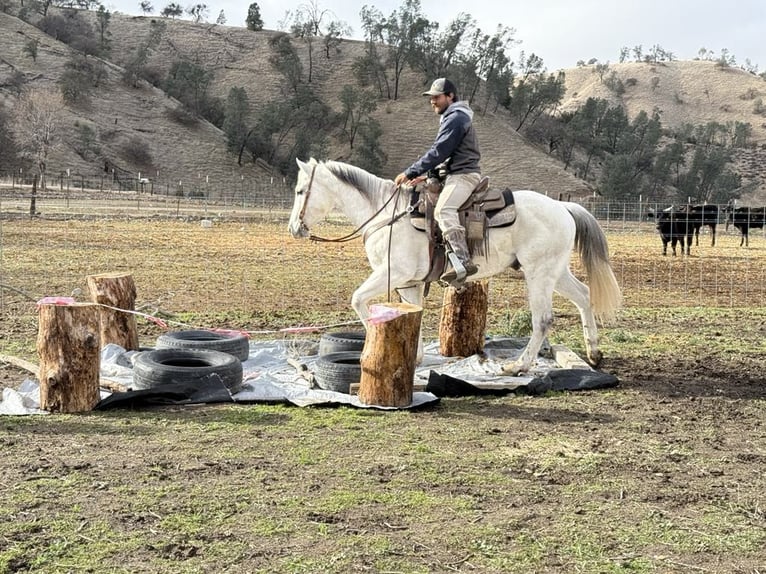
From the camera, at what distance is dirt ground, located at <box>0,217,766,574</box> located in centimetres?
350

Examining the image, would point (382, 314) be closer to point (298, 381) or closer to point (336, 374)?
point (336, 374)

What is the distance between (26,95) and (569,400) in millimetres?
67379

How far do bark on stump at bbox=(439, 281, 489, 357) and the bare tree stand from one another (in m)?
41.6

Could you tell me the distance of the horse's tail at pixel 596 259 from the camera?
7.76 meters

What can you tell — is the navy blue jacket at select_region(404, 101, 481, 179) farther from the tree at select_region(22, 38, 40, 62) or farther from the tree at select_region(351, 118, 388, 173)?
the tree at select_region(22, 38, 40, 62)

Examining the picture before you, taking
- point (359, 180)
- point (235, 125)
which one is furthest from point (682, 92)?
point (359, 180)

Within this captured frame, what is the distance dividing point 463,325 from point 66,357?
14.2 ft

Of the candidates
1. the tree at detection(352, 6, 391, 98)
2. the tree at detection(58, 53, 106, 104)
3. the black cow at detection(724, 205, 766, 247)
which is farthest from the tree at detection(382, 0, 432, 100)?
the black cow at detection(724, 205, 766, 247)

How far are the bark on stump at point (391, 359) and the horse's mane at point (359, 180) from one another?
1.66 m

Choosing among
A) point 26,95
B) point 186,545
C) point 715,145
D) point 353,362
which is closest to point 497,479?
point 186,545

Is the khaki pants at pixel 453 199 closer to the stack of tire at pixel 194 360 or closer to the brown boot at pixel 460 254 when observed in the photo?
the brown boot at pixel 460 254

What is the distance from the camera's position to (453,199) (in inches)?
274

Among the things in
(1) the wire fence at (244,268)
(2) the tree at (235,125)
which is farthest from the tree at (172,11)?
(1) the wire fence at (244,268)

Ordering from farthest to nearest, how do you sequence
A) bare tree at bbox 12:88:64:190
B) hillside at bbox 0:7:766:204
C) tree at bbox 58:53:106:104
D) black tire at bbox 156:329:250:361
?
tree at bbox 58:53:106:104 → hillside at bbox 0:7:766:204 → bare tree at bbox 12:88:64:190 → black tire at bbox 156:329:250:361
